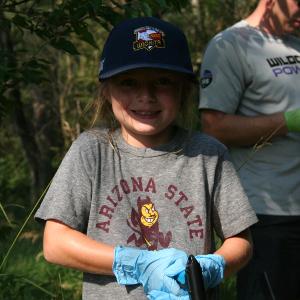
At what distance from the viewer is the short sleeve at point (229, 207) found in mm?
2359

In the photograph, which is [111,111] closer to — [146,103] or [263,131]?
[146,103]

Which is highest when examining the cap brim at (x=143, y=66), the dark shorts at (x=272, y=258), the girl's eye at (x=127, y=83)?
the cap brim at (x=143, y=66)

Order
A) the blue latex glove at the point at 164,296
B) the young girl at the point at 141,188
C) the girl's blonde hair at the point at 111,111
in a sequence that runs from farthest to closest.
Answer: the girl's blonde hair at the point at 111,111 → the young girl at the point at 141,188 → the blue latex glove at the point at 164,296

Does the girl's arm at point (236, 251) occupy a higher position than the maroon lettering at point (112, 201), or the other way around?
the maroon lettering at point (112, 201)

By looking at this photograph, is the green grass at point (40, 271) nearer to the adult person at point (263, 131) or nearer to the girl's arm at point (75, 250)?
the adult person at point (263, 131)

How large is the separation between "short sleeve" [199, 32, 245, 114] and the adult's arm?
4 centimetres

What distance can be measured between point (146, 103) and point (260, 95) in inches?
43.0

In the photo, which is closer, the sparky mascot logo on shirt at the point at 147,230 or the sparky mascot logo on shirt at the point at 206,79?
the sparky mascot logo on shirt at the point at 147,230

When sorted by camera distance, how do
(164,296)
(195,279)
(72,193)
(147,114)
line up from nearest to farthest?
(195,279)
(164,296)
(72,193)
(147,114)

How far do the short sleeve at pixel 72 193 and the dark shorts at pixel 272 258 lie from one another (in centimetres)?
122

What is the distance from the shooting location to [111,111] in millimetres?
2559

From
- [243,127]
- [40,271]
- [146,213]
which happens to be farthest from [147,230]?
[40,271]

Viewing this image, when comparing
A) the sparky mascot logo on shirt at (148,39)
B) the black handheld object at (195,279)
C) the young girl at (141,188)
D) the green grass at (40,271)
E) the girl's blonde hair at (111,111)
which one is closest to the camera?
the black handheld object at (195,279)

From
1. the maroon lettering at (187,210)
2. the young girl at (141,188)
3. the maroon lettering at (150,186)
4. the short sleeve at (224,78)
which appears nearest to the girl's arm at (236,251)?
the young girl at (141,188)
